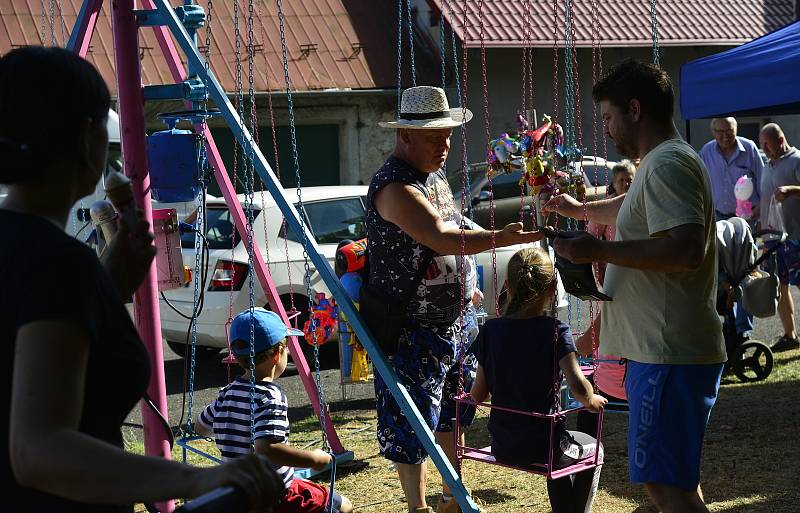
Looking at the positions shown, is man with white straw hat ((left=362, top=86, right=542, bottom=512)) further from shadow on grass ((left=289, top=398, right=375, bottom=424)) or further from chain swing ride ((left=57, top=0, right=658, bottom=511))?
shadow on grass ((left=289, top=398, right=375, bottom=424))

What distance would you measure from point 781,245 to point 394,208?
15.8 feet

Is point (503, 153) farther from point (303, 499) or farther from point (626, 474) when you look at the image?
point (626, 474)

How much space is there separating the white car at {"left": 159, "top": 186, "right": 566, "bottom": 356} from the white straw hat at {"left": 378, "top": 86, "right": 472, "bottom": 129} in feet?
12.0

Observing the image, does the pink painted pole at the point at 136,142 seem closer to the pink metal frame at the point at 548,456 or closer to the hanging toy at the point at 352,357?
the pink metal frame at the point at 548,456

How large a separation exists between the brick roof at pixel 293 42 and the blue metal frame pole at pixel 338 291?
1148 cm

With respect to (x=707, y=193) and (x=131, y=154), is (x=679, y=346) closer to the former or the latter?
(x=707, y=193)

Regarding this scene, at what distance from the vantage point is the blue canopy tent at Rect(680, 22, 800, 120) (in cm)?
578

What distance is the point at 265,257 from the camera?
808 centimetres

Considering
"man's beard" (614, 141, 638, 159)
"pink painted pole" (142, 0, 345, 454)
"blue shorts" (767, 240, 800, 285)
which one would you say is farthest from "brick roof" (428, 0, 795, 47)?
"man's beard" (614, 141, 638, 159)

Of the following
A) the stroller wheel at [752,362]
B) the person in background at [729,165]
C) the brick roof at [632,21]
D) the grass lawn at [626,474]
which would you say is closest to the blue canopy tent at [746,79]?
the stroller wheel at [752,362]

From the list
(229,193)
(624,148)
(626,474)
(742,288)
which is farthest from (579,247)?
(742,288)

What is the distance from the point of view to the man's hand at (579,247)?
299 centimetres

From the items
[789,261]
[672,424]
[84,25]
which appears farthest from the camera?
[789,261]

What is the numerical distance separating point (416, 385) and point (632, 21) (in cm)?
1560
